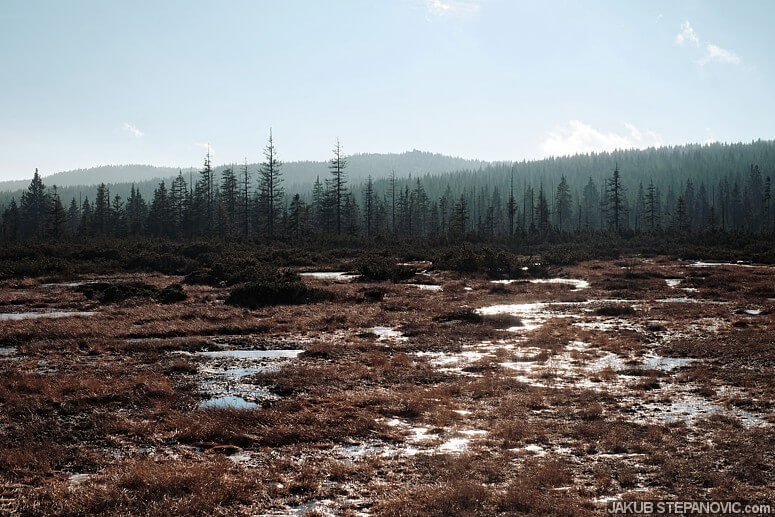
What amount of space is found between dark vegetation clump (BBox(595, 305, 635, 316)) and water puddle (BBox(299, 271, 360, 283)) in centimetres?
1643

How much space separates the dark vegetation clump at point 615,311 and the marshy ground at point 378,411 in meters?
1.26

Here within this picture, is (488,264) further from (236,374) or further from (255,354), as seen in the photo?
(236,374)

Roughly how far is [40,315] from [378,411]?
18.7 metres

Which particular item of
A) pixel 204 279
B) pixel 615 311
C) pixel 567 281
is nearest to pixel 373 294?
pixel 615 311

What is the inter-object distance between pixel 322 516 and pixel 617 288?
3142 cm

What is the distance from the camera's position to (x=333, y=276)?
40.8 m

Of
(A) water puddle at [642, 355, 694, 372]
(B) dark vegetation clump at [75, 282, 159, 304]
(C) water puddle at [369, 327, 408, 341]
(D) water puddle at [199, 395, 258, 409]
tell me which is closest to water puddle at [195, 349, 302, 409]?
(D) water puddle at [199, 395, 258, 409]

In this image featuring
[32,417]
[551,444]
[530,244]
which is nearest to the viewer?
[551,444]

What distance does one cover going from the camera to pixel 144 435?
9953mm

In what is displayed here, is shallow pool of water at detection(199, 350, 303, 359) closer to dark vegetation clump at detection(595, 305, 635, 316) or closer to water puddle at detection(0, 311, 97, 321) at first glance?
water puddle at detection(0, 311, 97, 321)

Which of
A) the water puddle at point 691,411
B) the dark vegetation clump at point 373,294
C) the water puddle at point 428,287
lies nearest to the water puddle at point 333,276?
the water puddle at point 428,287

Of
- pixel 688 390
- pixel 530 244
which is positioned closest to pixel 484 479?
pixel 688 390

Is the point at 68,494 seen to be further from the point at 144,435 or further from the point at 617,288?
the point at 617,288

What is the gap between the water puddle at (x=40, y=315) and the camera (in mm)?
23031
